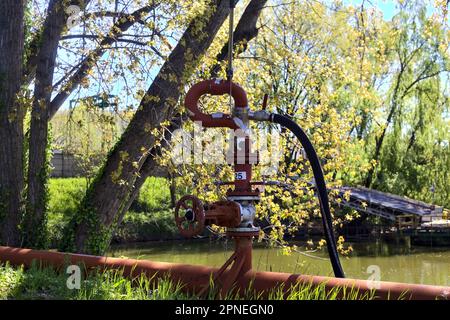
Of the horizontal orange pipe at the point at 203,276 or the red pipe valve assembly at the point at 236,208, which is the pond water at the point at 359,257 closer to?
the horizontal orange pipe at the point at 203,276

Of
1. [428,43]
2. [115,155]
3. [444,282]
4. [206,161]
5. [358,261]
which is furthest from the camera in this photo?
[428,43]

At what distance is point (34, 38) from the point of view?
28.5 ft

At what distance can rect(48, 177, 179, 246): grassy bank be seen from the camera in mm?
25641

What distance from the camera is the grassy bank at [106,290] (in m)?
3.17

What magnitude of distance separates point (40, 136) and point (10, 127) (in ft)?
1.16

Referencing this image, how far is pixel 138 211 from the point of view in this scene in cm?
2812

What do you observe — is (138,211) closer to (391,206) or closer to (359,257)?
(359,257)

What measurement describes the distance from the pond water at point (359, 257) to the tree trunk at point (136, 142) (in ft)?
33.9

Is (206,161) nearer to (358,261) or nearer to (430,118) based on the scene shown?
(358,261)

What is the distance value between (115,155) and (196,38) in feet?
5.65

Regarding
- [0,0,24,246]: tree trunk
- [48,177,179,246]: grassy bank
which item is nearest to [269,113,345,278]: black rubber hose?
[0,0,24,246]: tree trunk

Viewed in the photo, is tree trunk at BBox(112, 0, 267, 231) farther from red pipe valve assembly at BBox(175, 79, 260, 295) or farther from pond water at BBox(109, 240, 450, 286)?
pond water at BBox(109, 240, 450, 286)
